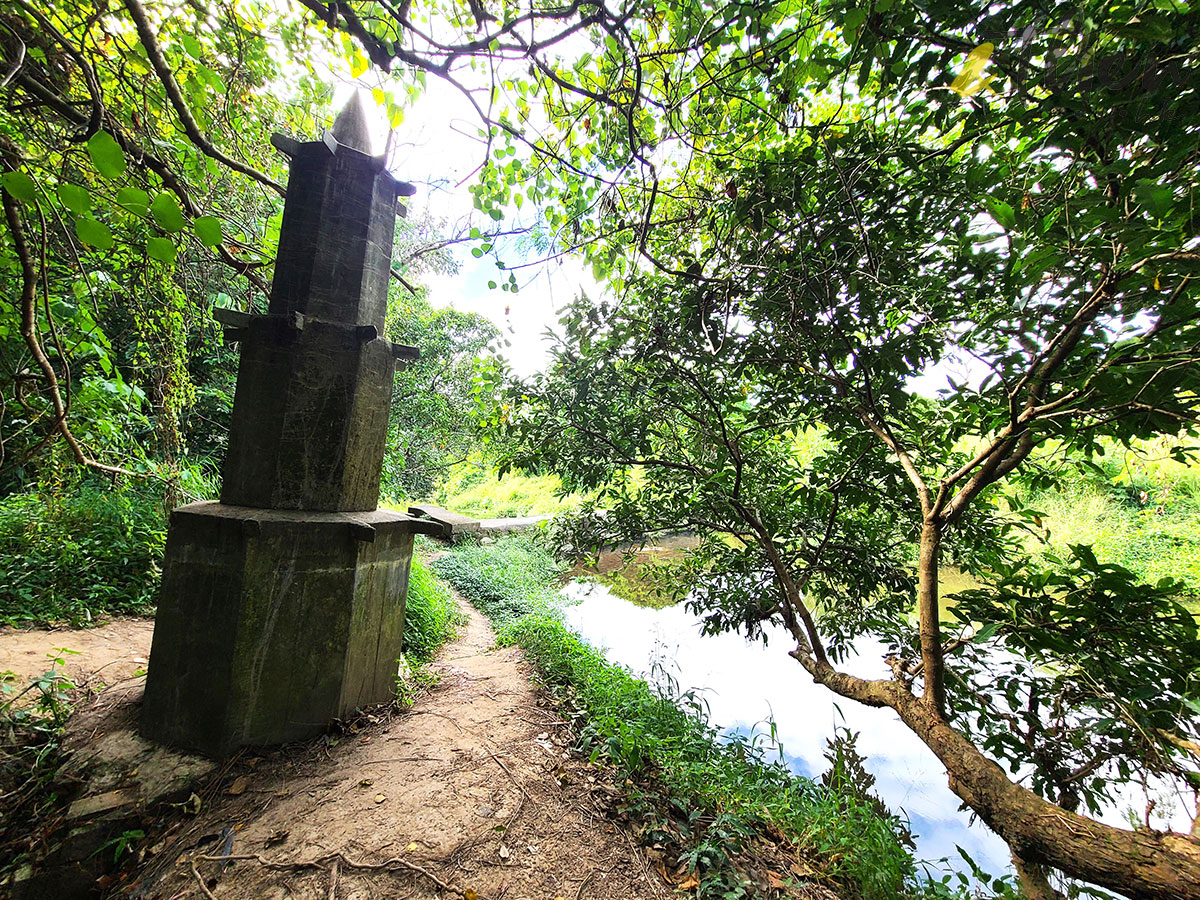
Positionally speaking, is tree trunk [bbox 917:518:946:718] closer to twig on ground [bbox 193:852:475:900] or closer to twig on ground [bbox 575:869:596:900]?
Answer: twig on ground [bbox 575:869:596:900]

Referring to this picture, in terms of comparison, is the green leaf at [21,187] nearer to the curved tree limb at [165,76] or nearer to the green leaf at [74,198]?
the green leaf at [74,198]

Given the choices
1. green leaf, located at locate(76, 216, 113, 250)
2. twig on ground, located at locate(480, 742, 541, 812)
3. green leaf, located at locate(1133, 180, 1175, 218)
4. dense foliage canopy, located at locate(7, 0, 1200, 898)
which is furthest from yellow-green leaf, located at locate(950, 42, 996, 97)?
twig on ground, located at locate(480, 742, 541, 812)

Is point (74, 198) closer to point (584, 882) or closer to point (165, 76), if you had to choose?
point (165, 76)

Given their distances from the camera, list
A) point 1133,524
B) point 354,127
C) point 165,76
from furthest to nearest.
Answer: point 1133,524 → point 354,127 → point 165,76

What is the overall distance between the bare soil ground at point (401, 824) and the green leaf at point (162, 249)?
212 cm

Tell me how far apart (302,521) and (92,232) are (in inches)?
70.3

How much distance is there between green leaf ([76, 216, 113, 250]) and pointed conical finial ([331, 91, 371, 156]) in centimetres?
239

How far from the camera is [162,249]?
2.72ft

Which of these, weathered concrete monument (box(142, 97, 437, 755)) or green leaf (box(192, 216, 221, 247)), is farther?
weathered concrete monument (box(142, 97, 437, 755))

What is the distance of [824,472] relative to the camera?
8.76ft

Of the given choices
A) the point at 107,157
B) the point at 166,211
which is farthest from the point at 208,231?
the point at 107,157

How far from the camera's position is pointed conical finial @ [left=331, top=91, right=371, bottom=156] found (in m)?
2.81

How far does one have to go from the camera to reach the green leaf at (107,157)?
782 millimetres

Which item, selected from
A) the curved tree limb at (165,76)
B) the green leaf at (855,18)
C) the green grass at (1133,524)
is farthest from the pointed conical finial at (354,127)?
the green grass at (1133,524)
